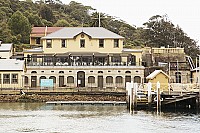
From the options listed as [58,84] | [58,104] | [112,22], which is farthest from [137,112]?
[112,22]

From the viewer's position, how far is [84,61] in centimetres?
7600

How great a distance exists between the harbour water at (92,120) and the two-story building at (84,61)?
19751 mm

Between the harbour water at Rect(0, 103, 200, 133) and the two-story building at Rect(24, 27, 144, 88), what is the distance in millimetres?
19751

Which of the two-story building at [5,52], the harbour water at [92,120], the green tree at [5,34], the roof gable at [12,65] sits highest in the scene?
the green tree at [5,34]

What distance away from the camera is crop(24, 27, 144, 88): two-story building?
73.8 m

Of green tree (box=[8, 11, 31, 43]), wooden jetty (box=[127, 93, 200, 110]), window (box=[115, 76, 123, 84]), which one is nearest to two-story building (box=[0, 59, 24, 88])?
window (box=[115, 76, 123, 84])

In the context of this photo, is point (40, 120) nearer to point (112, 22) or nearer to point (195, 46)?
point (195, 46)

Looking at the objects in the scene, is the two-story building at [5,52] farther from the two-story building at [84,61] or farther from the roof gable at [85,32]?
the roof gable at [85,32]

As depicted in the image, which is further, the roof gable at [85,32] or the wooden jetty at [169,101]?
the roof gable at [85,32]

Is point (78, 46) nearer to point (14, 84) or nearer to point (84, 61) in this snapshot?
point (84, 61)

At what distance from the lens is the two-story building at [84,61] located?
242ft

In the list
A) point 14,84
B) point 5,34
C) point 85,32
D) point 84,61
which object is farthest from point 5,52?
point 5,34

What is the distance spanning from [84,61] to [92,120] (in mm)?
34172

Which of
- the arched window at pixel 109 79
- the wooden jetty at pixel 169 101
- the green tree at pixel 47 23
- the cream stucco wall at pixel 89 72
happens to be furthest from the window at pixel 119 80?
the green tree at pixel 47 23
